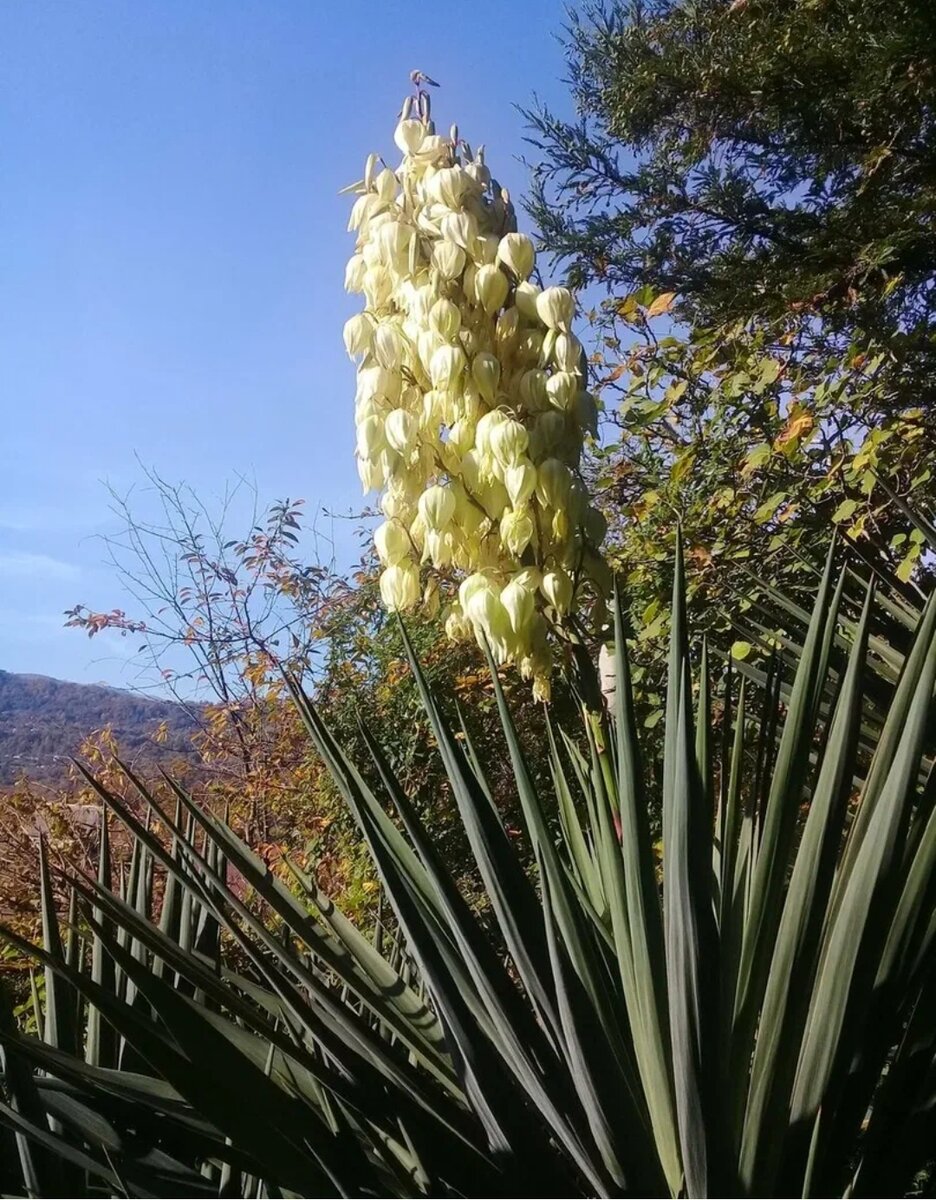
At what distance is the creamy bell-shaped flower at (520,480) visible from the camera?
140 cm

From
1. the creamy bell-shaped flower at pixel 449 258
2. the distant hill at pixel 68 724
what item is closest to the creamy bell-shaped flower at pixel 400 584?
the creamy bell-shaped flower at pixel 449 258

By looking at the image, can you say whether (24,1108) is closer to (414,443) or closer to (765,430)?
(414,443)

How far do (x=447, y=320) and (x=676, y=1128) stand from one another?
1.16 meters

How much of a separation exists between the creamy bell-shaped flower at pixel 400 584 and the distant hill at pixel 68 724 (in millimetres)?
3634

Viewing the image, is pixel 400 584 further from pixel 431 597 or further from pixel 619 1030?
pixel 619 1030

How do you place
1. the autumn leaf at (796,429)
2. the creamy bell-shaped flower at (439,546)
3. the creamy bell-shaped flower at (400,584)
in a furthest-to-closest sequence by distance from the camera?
1. the autumn leaf at (796,429)
2. the creamy bell-shaped flower at (400,584)
3. the creamy bell-shaped flower at (439,546)

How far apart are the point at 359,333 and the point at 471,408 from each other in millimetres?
307

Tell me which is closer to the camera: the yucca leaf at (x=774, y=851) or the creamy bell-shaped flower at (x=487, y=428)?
the yucca leaf at (x=774, y=851)

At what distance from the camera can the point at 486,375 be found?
147 cm

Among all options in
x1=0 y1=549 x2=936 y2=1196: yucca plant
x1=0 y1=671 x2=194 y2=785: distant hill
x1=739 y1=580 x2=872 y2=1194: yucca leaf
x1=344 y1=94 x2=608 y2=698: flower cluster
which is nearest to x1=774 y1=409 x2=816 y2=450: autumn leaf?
x1=344 y1=94 x2=608 y2=698: flower cluster

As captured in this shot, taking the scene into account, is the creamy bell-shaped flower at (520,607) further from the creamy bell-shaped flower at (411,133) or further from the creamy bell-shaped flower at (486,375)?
the creamy bell-shaped flower at (411,133)

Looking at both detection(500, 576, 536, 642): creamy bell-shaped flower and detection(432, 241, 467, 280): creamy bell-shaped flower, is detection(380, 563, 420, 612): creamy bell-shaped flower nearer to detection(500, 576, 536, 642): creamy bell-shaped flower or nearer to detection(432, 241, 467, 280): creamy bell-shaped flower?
detection(500, 576, 536, 642): creamy bell-shaped flower

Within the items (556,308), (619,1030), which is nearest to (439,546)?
(556,308)

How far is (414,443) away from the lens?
155cm
